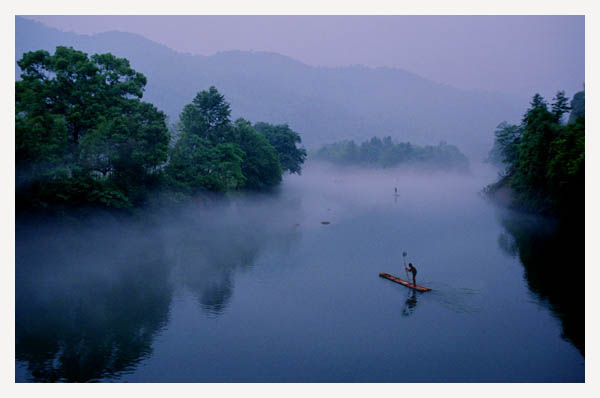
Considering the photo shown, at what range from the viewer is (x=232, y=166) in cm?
5597

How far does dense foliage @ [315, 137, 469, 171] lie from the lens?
169m

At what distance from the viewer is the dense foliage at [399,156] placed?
169 metres

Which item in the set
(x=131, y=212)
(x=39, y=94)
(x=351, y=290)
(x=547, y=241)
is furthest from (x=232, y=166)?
(x=547, y=241)

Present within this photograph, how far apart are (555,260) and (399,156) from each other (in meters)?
140

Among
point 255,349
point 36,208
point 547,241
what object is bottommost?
point 255,349

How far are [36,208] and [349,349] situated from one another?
22.9 metres

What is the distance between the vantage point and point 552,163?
41.8 metres

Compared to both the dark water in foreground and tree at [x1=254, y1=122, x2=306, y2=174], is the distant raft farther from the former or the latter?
tree at [x1=254, y1=122, x2=306, y2=174]

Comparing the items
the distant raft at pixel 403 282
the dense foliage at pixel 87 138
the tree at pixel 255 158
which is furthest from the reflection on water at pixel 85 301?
the tree at pixel 255 158

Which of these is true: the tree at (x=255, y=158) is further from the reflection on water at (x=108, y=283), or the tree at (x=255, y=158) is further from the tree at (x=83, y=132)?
the tree at (x=83, y=132)

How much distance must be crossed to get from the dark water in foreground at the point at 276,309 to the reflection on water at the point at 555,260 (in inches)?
10.8

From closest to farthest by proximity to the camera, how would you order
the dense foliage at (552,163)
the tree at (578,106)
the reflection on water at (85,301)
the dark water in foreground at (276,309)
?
the dark water in foreground at (276,309), the reflection on water at (85,301), the dense foliage at (552,163), the tree at (578,106)

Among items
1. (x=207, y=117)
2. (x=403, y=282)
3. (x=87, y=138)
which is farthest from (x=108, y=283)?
(x=207, y=117)

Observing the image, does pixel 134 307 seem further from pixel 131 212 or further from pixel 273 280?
pixel 131 212
